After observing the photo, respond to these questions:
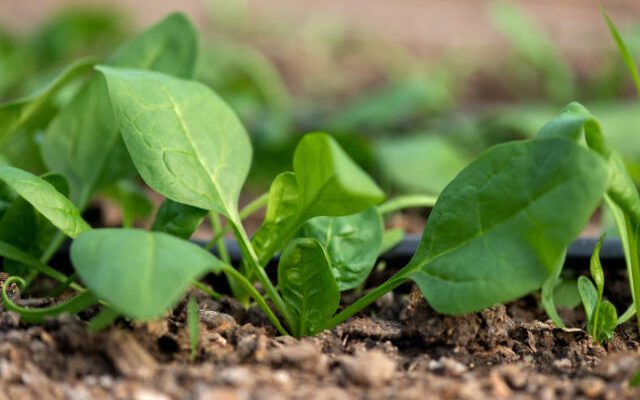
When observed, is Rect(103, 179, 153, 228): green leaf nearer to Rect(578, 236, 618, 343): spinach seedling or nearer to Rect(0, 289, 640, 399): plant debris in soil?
Rect(0, 289, 640, 399): plant debris in soil

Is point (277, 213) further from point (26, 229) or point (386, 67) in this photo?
point (386, 67)

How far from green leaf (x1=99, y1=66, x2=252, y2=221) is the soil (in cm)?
13

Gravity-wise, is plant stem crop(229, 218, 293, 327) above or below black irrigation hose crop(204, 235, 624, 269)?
above

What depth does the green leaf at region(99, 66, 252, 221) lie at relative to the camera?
98 cm

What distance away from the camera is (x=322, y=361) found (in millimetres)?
834

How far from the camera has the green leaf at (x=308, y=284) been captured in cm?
93

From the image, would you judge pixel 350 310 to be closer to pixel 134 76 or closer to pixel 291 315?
pixel 291 315

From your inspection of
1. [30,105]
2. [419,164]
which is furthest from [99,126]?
[419,164]

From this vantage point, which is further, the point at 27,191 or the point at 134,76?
the point at 134,76

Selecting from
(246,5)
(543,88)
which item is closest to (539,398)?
(543,88)

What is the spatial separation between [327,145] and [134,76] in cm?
31

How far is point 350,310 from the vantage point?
0.95 meters

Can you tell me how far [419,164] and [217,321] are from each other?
3.98 feet

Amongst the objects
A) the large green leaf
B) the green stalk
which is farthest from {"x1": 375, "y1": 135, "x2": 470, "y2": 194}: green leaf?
the green stalk
